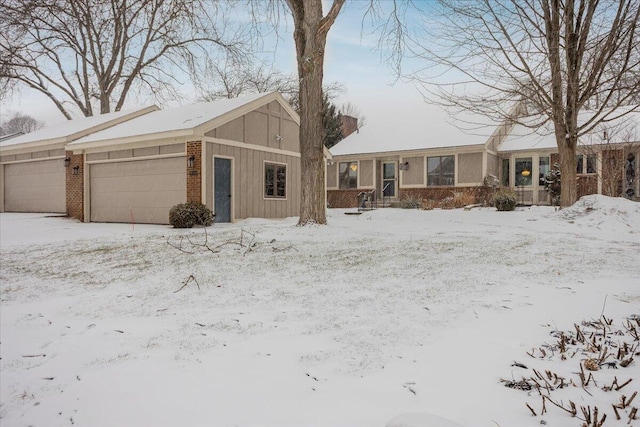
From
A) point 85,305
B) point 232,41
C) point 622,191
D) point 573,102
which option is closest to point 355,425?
point 85,305

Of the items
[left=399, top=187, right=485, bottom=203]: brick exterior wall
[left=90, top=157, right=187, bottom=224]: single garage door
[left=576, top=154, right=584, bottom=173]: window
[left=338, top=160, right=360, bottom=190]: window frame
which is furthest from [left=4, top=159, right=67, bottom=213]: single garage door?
[left=576, top=154, right=584, bottom=173]: window

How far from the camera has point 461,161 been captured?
1972 cm

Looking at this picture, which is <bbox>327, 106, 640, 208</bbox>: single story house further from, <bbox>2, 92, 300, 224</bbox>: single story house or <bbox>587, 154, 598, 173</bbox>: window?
<bbox>2, 92, 300, 224</bbox>: single story house

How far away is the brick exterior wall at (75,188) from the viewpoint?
15228 mm

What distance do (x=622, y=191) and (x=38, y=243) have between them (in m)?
Answer: 19.3

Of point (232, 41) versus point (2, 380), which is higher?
point (232, 41)

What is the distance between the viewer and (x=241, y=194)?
13.7 metres

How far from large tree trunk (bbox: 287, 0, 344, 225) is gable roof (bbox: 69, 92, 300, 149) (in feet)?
12.8

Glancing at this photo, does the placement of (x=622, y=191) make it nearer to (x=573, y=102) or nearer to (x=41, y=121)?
(x=573, y=102)

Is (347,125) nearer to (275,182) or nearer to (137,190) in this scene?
(275,182)

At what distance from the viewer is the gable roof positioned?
12.6m

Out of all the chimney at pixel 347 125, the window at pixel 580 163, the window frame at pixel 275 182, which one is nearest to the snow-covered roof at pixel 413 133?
the chimney at pixel 347 125

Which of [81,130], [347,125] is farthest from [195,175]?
[347,125]

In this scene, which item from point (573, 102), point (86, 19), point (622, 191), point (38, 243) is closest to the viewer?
point (38, 243)
